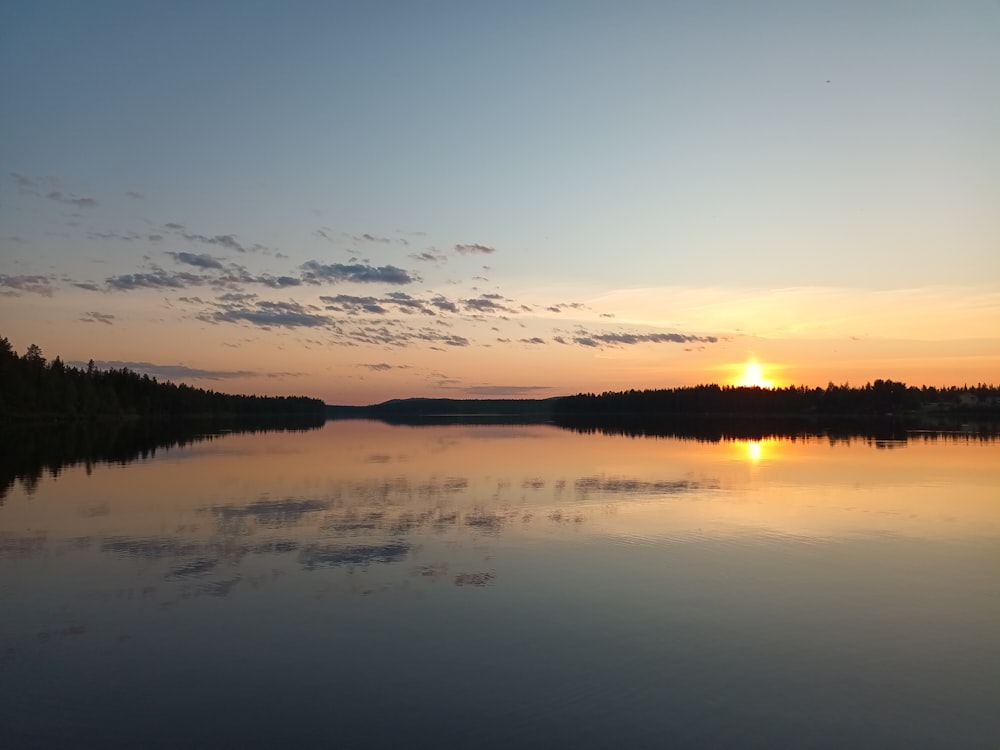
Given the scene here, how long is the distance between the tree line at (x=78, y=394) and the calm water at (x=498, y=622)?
6701 centimetres

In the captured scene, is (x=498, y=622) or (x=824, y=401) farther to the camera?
(x=824, y=401)

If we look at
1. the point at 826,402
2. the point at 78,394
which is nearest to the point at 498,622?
the point at 78,394

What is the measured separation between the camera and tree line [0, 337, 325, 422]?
75125 millimetres

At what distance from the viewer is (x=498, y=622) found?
10.0 m

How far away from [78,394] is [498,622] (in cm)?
9666

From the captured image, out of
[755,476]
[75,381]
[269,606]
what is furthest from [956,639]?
[75,381]

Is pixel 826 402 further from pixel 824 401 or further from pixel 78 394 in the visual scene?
pixel 78 394

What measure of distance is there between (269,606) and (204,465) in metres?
25.0

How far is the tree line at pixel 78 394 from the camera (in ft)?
246

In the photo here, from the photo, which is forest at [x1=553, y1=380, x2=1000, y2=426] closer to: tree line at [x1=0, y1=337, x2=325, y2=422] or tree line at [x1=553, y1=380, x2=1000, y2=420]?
tree line at [x1=553, y1=380, x2=1000, y2=420]

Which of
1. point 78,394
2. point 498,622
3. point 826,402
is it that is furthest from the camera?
point 826,402

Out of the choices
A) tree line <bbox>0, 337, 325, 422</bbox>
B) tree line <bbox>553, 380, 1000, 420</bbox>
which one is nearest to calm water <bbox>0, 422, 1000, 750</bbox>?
tree line <bbox>0, 337, 325, 422</bbox>

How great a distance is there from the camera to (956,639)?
953 centimetres

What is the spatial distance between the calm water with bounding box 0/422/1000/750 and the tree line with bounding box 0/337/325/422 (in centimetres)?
6701
